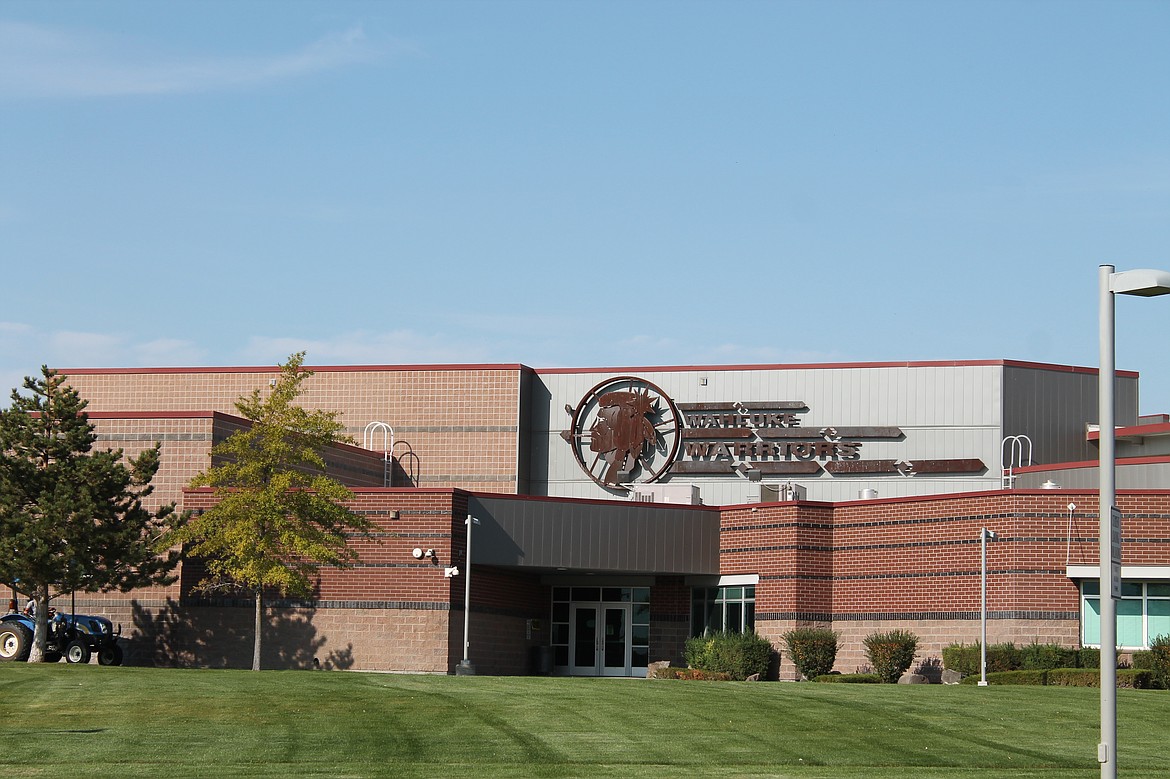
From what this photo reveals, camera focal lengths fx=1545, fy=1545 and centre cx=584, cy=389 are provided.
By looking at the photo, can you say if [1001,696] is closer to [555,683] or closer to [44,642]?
[555,683]

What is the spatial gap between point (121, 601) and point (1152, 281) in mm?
35910

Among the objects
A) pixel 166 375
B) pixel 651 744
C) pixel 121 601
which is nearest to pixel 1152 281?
pixel 651 744

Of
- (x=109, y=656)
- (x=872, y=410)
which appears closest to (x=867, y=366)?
(x=872, y=410)

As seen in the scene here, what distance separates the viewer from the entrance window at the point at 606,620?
4897cm

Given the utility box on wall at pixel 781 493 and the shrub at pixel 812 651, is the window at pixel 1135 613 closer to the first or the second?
the shrub at pixel 812 651

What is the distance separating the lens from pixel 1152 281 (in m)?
15.8

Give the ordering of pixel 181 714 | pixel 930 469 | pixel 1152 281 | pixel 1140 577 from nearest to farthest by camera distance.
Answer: pixel 1152 281 → pixel 181 714 → pixel 1140 577 → pixel 930 469

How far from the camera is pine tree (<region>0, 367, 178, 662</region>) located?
38.7m


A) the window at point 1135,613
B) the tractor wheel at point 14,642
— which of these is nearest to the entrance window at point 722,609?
the window at point 1135,613

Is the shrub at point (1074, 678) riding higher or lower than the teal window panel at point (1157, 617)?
lower

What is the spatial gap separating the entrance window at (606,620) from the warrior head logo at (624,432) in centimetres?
606

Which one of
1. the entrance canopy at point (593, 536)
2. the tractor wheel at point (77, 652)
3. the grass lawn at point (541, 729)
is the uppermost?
the entrance canopy at point (593, 536)

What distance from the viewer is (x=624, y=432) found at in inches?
2168

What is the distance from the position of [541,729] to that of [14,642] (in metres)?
21.6
